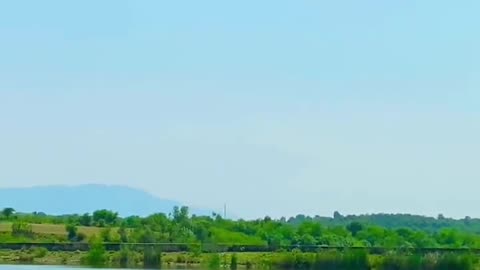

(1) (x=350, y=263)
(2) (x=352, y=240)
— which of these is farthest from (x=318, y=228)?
(1) (x=350, y=263)

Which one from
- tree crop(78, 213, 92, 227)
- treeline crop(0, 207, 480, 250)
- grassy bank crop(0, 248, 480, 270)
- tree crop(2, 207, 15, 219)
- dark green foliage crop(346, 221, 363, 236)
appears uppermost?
tree crop(2, 207, 15, 219)

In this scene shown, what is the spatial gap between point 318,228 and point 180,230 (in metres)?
13.9

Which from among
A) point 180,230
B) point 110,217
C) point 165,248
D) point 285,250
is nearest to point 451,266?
point 285,250

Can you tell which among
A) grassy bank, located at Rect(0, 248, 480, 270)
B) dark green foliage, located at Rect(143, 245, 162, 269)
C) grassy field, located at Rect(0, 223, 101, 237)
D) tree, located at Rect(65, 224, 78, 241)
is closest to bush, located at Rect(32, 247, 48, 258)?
grassy bank, located at Rect(0, 248, 480, 270)

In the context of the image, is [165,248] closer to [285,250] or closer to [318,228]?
[285,250]

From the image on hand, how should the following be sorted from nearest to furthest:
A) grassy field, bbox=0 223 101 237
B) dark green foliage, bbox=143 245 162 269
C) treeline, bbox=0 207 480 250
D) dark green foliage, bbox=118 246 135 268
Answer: dark green foliage, bbox=143 245 162 269 < dark green foliage, bbox=118 246 135 268 < treeline, bbox=0 207 480 250 < grassy field, bbox=0 223 101 237

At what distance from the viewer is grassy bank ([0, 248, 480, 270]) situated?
64000 mm

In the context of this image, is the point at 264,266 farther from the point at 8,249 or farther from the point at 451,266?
the point at 8,249

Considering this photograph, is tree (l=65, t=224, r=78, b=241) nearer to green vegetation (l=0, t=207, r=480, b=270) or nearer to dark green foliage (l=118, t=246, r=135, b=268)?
Result: green vegetation (l=0, t=207, r=480, b=270)

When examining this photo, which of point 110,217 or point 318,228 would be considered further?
point 110,217

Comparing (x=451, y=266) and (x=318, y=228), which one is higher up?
(x=318, y=228)

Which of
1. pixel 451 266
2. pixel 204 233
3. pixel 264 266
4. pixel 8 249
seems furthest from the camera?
pixel 204 233

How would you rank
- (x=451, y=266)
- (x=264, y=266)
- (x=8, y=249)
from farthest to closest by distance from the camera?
(x=8, y=249), (x=264, y=266), (x=451, y=266)

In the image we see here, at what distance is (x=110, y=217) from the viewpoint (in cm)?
12675
